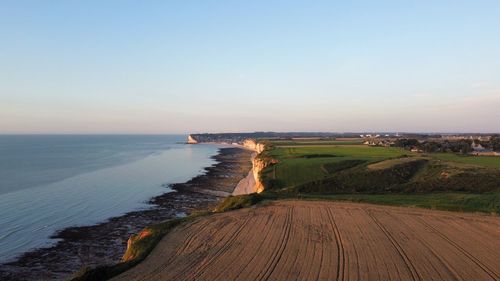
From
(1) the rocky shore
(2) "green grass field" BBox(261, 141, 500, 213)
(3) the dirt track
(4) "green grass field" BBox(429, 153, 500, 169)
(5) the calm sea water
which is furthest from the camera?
(4) "green grass field" BBox(429, 153, 500, 169)

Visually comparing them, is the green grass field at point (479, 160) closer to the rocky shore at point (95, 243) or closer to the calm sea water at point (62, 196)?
the rocky shore at point (95, 243)

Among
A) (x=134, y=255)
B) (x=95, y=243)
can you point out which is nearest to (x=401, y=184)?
(x=95, y=243)

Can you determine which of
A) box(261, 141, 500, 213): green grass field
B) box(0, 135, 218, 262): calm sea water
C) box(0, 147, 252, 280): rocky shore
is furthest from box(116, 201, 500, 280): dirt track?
box(0, 135, 218, 262): calm sea water

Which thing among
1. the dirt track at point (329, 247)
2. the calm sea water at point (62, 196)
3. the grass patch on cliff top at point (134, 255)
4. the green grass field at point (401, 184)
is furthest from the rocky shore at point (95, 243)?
the green grass field at point (401, 184)

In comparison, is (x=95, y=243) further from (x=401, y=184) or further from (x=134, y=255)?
(x=401, y=184)

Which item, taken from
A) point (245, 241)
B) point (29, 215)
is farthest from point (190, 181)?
point (245, 241)

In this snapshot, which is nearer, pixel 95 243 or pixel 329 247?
pixel 329 247

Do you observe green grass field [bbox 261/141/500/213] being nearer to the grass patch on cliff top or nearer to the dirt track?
the dirt track

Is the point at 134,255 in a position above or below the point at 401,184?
below

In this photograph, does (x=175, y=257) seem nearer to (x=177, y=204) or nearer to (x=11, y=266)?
(x=11, y=266)
